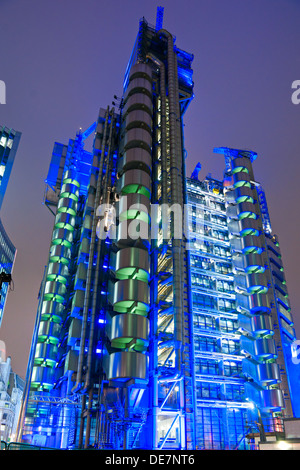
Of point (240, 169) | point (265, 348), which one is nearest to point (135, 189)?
point (240, 169)

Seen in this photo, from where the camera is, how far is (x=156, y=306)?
38844 millimetres

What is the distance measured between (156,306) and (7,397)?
314ft

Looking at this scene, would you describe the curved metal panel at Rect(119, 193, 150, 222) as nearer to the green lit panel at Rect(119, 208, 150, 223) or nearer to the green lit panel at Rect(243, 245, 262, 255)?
the green lit panel at Rect(119, 208, 150, 223)

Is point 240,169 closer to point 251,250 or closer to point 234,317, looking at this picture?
point 251,250

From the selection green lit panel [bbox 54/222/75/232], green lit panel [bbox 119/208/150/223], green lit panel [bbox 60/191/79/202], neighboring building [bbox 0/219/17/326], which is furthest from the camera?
neighboring building [bbox 0/219/17/326]

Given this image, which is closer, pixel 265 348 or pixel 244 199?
pixel 265 348

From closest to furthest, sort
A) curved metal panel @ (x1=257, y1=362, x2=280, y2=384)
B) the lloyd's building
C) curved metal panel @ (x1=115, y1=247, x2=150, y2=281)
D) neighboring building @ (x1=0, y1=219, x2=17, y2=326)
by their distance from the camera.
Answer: the lloyd's building
curved metal panel @ (x1=115, y1=247, x2=150, y2=281)
curved metal panel @ (x1=257, y1=362, x2=280, y2=384)
neighboring building @ (x1=0, y1=219, x2=17, y2=326)

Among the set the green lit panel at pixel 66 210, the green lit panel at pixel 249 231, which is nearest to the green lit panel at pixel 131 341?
the green lit panel at pixel 249 231

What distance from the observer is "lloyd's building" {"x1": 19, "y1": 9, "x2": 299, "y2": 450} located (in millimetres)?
34875

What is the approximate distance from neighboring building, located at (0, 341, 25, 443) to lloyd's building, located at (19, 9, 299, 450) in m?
67.0

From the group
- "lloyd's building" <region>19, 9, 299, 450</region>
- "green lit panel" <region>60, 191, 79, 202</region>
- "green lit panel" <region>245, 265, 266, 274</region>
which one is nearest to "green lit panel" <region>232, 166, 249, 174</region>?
"lloyd's building" <region>19, 9, 299, 450</region>

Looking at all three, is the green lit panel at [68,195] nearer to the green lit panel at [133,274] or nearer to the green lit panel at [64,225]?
the green lit panel at [64,225]

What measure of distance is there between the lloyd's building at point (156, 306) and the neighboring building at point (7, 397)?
67.0 metres

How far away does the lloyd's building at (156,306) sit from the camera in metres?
34.9
